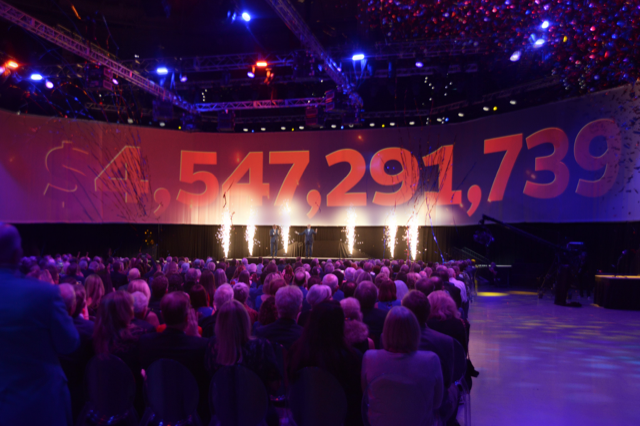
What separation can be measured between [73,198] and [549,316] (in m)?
15.6

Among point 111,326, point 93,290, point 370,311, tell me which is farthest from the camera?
point 93,290

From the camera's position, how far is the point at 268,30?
1203cm

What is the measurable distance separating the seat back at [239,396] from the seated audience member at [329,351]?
0.65 ft

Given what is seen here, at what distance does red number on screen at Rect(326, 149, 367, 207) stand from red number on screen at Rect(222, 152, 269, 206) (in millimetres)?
2875

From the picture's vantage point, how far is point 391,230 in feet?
58.6

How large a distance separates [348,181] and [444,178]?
12.5 ft

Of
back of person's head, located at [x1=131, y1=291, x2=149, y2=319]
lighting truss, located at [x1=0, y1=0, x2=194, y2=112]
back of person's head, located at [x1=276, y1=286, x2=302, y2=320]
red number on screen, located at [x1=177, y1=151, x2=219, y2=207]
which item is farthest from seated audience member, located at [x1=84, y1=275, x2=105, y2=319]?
red number on screen, located at [x1=177, y1=151, x2=219, y2=207]

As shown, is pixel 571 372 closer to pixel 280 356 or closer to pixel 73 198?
pixel 280 356

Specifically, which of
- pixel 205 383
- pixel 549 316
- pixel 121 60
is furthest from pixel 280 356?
pixel 121 60

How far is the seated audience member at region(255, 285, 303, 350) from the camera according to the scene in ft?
9.84

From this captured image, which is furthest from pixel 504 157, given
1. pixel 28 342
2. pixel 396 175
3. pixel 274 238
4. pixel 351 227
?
pixel 28 342

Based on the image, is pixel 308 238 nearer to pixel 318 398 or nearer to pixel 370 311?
pixel 370 311

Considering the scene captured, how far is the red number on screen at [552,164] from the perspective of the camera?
13359 millimetres

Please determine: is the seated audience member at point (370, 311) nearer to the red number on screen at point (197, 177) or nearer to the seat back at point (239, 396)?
the seat back at point (239, 396)
